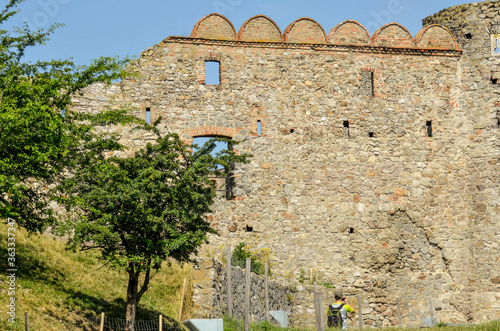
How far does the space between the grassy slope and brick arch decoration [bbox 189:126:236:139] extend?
11.9ft

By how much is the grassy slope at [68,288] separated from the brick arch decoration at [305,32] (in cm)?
718

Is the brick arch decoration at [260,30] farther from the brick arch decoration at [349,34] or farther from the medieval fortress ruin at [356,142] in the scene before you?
the brick arch decoration at [349,34]

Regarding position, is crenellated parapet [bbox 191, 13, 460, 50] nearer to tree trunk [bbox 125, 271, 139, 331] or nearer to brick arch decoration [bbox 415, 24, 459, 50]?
brick arch decoration [bbox 415, 24, 459, 50]

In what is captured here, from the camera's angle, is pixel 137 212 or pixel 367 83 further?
pixel 367 83

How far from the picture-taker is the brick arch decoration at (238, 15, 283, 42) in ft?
70.0

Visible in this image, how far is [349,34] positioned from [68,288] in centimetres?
1079

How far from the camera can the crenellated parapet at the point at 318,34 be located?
2127 cm

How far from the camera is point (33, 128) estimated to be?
535 inches

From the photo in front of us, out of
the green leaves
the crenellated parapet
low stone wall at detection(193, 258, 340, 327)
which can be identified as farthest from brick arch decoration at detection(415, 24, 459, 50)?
the green leaves

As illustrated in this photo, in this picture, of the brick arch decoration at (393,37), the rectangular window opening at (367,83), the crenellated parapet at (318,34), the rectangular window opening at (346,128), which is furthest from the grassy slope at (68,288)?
the brick arch decoration at (393,37)

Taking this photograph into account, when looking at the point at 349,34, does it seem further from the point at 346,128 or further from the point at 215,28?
the point at 215,28

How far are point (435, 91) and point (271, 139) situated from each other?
5.00 m

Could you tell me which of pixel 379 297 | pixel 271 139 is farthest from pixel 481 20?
pixel 379 297

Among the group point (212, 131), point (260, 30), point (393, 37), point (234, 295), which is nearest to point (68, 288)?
point (234, 295)
